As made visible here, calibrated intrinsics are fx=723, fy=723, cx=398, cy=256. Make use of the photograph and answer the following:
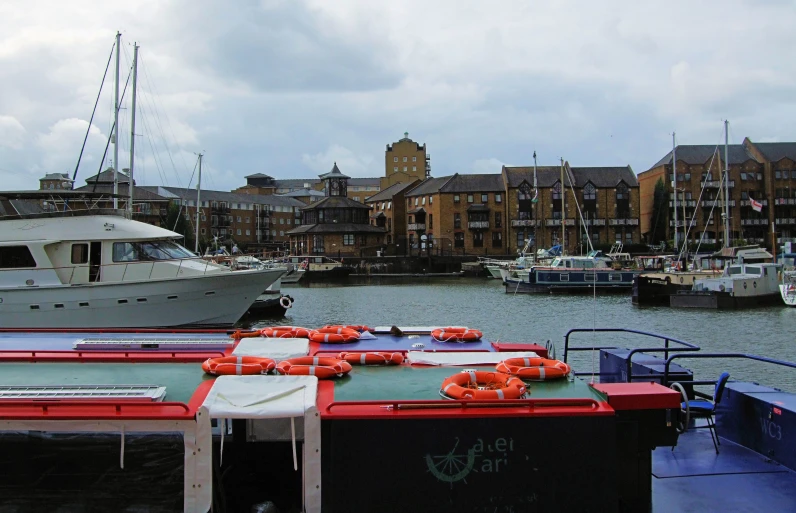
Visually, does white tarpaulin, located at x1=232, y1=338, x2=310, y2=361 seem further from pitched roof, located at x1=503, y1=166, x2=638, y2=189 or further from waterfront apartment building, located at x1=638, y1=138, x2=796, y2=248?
waterfront apartment building, located at x1=638, y1=138, x2=796, y2=248

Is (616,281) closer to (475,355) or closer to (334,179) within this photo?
(475,355)

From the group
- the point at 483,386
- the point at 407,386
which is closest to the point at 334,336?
the point at 407,386

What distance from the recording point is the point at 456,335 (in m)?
10.7

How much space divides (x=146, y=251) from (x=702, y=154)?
9741 cm

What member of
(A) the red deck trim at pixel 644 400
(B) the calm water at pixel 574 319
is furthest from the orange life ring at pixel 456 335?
(B) the calm water at pixel 574 319

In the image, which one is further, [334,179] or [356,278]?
[334,179]

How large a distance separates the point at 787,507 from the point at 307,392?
4.76 m

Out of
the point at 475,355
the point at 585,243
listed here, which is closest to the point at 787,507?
the point at 475,355

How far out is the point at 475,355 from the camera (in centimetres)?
877

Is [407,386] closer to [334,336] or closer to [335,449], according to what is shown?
[335,449]

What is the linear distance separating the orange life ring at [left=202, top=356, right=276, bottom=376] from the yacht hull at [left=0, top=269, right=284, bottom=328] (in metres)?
21.8

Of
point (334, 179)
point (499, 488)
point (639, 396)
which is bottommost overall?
point (499, 488)

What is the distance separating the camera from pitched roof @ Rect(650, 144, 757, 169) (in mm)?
106688

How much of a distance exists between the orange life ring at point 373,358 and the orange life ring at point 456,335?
2.12m
